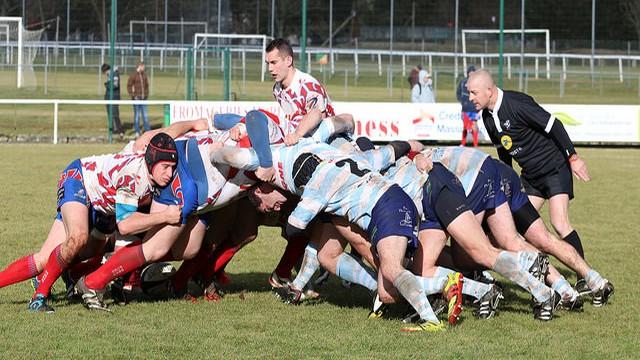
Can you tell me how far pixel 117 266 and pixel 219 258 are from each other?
1210 millimetres

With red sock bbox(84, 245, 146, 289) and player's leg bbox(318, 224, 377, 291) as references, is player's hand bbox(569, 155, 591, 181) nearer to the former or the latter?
player's leg bbox(318, 224, 377, 291)

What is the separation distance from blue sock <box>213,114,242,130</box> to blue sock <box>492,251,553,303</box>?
2256 millimetres

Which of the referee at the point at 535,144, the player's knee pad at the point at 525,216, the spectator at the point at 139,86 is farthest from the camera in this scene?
the spectator at the point at 139,86

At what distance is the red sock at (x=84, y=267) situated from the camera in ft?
29.4

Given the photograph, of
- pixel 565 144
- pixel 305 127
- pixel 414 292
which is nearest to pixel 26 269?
pixel 305 127

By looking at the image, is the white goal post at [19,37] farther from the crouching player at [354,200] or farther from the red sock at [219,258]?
the crouching player at [354,200]

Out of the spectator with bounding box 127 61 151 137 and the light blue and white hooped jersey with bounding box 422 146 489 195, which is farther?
the spectator with bounding box 127 61 151 137

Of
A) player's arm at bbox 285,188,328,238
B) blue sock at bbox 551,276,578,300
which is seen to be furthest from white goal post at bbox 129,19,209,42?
player's arm at bbox 285,188,328,238

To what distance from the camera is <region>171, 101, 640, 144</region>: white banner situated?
26312mm

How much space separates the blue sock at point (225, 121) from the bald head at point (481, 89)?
1.93 metres

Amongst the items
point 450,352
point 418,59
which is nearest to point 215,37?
point 418,59

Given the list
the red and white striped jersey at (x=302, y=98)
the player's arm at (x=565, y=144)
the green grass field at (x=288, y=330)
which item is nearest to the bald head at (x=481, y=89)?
the player's arm at (x=565, y=144)

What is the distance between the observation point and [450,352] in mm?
7039

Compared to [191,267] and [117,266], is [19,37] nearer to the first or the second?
[191,267]
